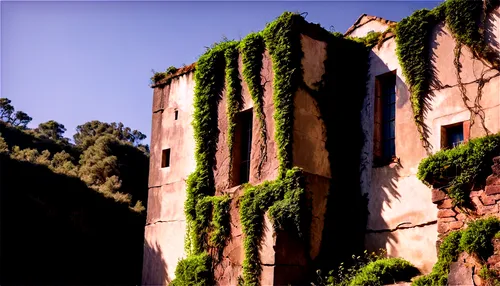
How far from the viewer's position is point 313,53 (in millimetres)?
13008

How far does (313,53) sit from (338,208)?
3.52m

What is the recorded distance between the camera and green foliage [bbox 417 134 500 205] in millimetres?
9602

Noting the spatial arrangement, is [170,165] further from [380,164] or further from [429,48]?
[429,48]

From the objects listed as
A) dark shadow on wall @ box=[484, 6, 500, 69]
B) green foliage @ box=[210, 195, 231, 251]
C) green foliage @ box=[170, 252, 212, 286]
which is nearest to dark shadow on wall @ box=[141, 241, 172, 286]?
green foliage @ box=[170, 252, 212, 286]

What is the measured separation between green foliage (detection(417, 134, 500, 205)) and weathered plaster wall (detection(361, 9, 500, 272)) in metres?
1.41

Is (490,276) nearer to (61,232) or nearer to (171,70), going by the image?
(171,70)

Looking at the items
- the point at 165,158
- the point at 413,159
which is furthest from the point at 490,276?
the point at 165,158

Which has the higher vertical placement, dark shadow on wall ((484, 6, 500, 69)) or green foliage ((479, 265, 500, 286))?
dark shadow on wall ((484, 6, 500, 69))

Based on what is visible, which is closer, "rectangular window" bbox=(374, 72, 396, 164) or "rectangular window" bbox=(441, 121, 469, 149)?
"rectangular window" bbox=(441, 121, 469, 149)

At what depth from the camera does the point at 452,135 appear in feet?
38.6

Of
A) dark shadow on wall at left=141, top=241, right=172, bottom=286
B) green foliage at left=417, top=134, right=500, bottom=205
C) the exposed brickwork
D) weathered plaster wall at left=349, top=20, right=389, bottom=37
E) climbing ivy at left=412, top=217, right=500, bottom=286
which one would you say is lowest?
dark shadow on wall at left=141, top=241, right=172, bottom=286

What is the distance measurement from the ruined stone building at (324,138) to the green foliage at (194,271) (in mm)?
287

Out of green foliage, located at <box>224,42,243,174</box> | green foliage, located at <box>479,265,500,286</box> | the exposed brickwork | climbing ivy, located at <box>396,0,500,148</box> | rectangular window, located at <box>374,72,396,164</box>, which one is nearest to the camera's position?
green foliage, located at <box>479,265,500,286</box>

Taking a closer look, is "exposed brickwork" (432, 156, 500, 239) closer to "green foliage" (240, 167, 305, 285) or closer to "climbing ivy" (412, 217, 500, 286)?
"climbing ivy" (412, 217, 500, 286)
